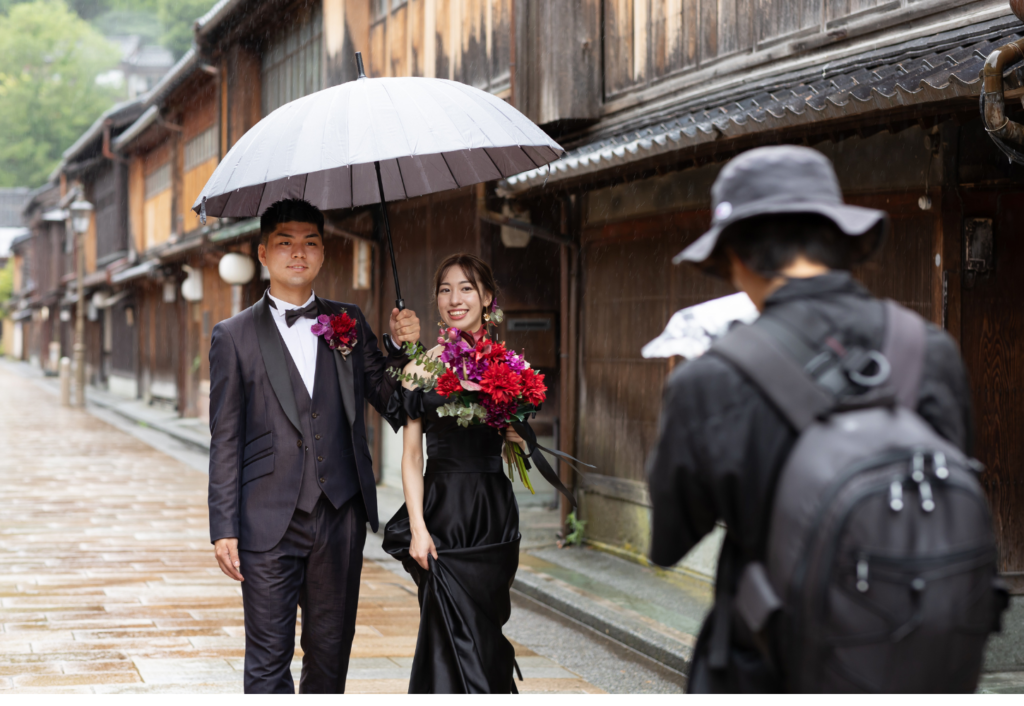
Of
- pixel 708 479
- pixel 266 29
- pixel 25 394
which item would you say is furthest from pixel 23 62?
pixel 708 479

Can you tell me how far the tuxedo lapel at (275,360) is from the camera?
4137 mm

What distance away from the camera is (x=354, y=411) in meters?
4.30

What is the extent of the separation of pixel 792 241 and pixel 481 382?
2.35 m

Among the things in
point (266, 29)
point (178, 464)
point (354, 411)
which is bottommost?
point (178, 464)

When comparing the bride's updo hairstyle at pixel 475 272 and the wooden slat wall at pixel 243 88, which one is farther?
the wooden slat wall at pixel 243 88

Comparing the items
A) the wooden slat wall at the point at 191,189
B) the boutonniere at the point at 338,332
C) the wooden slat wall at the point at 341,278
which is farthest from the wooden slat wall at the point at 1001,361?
the wooden slat wall at the point at 191,189

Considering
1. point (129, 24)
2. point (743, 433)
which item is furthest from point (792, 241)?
point (129, 24)

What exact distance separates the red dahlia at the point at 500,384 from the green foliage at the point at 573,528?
5.74 m

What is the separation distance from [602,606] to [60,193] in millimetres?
46702

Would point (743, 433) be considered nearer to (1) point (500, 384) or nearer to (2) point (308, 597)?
(1) point (500, 384)

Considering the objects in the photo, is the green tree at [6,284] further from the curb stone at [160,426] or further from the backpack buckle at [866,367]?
the backpack buckle at [866,367]

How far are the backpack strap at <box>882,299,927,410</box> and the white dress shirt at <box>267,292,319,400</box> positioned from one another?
2.69 m

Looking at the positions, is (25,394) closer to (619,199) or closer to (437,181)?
(619,199)

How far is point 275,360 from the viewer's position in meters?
4.17
